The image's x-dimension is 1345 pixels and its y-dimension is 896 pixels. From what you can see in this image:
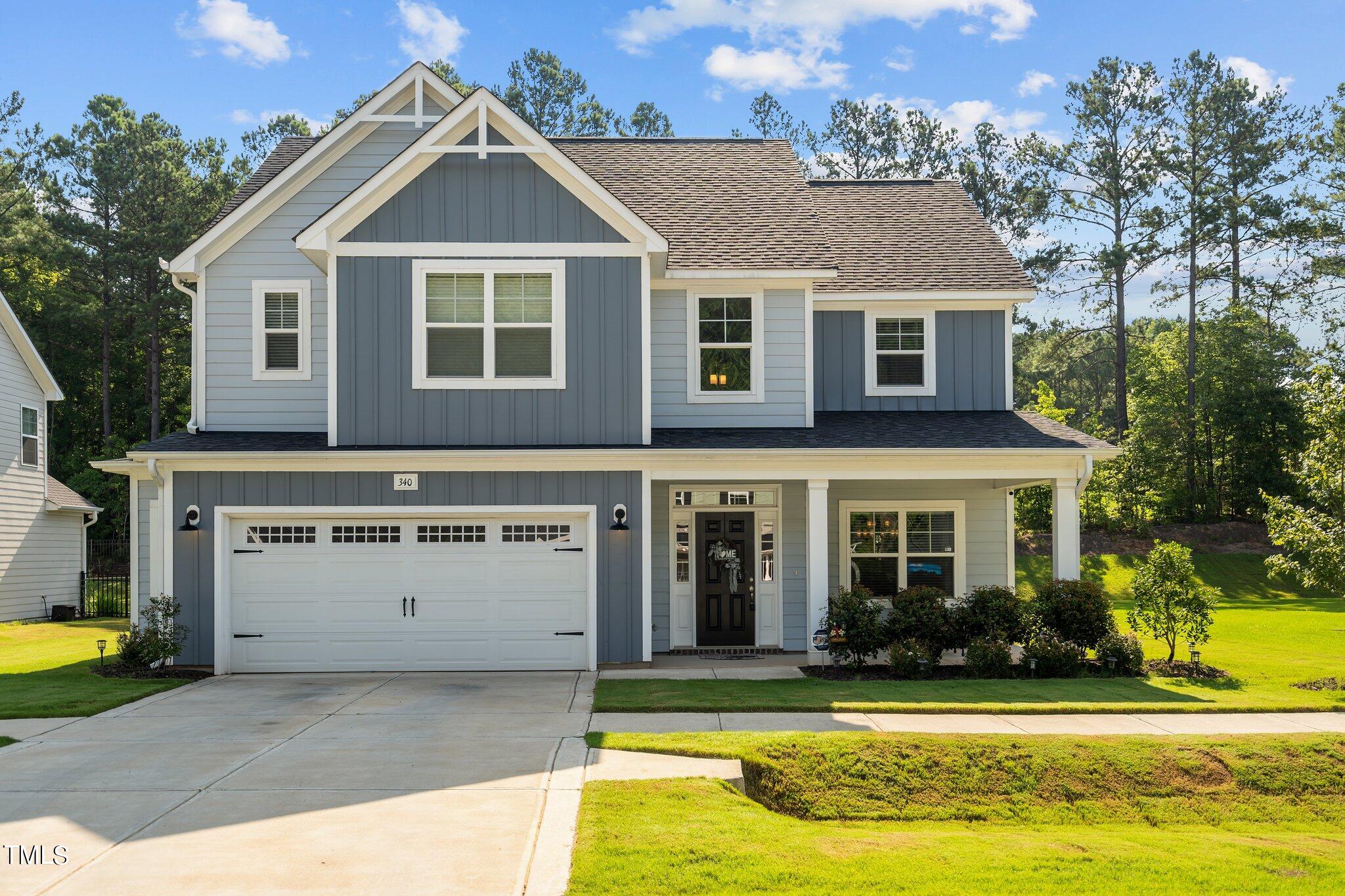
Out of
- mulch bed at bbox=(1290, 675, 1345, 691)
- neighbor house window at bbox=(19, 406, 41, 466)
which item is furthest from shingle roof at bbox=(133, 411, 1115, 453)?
neighbor house window at bbox=(19, 406, 41, 466)

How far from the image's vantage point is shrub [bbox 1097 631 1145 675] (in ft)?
44.5

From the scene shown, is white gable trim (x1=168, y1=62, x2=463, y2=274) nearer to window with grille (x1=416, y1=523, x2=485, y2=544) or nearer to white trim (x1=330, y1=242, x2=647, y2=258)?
white trim (x1=330, y1=242, x2=647, y2=258)

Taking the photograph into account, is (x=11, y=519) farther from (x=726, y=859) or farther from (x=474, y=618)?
(x=726, y=859)

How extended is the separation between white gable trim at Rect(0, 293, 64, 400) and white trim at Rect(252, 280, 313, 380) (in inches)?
416

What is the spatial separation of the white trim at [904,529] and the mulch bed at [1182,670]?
3333 millimetres

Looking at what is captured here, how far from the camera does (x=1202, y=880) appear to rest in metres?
6.39

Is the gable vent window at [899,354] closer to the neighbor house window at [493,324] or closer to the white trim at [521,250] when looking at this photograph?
the white trim at [521,250]

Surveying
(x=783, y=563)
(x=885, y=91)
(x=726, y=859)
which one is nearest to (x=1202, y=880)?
(x=726, y=859)

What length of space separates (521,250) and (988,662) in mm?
8122

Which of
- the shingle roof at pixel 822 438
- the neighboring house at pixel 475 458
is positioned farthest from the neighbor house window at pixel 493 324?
the shingle roof at pixel 822 438

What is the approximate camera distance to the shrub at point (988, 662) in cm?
1353

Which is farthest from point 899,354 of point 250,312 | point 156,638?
point 156,638

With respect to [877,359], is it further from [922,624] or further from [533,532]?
[533,532]

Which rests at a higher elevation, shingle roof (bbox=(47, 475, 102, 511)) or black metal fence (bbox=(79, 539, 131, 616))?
shingle roof (bbox=(47, 475, 102, 511))
